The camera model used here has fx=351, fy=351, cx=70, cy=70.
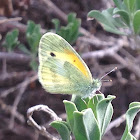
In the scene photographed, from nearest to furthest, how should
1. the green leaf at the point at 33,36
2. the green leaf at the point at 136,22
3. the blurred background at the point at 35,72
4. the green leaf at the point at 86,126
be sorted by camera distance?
the green leaf at the point at 86,126, the green leaf at the point at 136,22, the green leaf at the point at 33,36, the blurred background at the point at 35,72

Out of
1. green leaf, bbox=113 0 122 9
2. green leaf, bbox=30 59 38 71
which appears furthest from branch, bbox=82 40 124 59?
green leaf, bbox=113 0 122 9

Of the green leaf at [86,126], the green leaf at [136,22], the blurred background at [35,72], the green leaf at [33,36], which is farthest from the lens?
the blurred background at [35,72]

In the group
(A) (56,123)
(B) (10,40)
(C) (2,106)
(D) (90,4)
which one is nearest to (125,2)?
(A) (56,123)

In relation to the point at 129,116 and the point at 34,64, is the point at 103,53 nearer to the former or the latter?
the point at 34,64

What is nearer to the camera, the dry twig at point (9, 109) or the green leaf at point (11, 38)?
the green leaf at point (11, 38)

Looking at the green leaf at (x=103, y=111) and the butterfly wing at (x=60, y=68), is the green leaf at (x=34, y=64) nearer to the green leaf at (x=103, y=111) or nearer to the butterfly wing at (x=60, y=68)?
the butterfly wing at (x=60, y=68)

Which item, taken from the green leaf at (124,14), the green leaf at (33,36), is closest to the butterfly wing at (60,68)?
the green leaf at (124,14)
